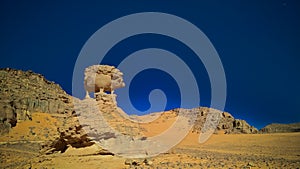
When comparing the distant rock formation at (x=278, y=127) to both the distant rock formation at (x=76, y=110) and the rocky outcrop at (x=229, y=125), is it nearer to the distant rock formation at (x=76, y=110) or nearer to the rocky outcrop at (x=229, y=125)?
the distant rock formation at (x=76, y=110)

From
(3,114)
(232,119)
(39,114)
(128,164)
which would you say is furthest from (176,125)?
(128,164)

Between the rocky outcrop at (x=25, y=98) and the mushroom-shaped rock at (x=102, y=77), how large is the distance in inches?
390

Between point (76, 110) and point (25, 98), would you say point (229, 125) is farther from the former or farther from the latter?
point (76, 110)

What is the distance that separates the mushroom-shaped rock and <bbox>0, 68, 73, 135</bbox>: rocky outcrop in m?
9.91

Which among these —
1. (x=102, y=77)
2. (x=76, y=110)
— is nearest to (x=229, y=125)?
(x=102, y=77)

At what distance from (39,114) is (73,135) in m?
23.5

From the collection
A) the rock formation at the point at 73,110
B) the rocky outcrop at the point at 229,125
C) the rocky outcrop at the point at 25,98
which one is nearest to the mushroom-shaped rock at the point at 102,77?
the rock formation at the point at 73,110

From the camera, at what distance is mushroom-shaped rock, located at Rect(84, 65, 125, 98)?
63.8ft

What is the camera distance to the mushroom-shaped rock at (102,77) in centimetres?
1945

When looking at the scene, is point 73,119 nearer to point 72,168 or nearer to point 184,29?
point 72,168

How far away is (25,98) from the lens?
35031 mm

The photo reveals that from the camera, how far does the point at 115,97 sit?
1930cm

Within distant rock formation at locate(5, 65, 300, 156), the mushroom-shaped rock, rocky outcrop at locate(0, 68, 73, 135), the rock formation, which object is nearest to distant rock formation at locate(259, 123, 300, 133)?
distant rock formation at locate(5, 65, 300, 156)

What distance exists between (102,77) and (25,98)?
20.2 metres
